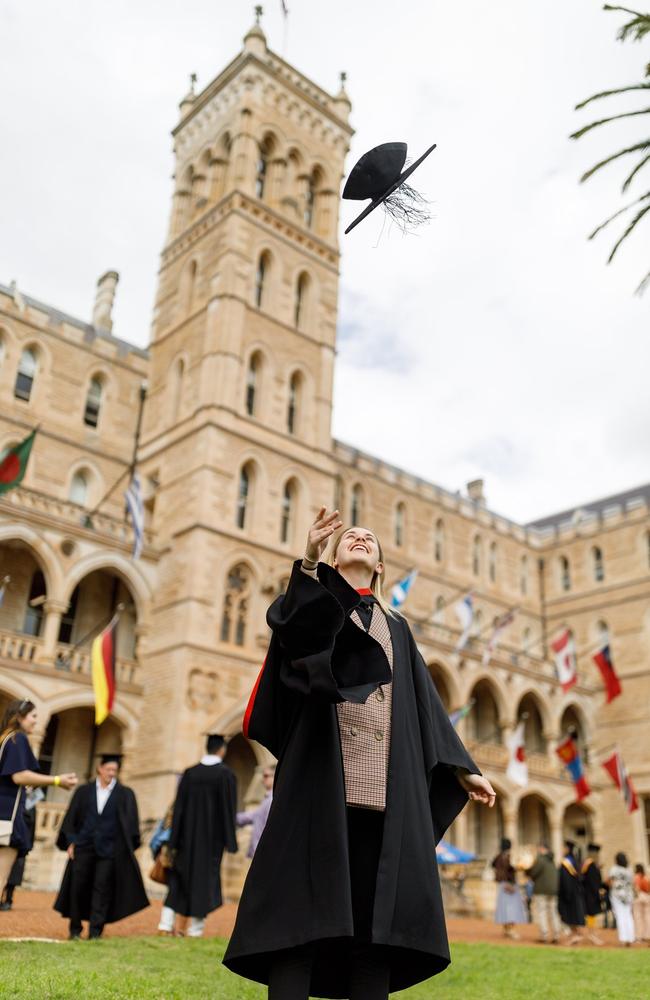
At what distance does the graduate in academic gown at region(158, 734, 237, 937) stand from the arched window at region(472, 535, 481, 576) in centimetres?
2824

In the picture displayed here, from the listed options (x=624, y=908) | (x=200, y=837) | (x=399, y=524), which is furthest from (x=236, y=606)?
(x=200, y=837)

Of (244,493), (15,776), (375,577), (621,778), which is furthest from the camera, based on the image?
(621,778)

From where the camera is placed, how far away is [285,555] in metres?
24.4

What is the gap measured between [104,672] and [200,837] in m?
9.11

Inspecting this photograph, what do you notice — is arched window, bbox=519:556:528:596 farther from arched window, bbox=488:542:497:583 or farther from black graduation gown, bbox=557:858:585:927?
black graduation gown, bbox=557:858:585:927

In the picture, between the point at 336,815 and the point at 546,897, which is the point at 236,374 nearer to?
the point at 546,897

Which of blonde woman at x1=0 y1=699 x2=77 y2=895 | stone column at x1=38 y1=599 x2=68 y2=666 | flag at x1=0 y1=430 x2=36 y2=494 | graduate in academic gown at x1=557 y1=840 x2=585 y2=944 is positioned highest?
flag at x1=0 y1=430 x2=36 y2=494

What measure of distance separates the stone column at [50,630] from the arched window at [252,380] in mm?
7718

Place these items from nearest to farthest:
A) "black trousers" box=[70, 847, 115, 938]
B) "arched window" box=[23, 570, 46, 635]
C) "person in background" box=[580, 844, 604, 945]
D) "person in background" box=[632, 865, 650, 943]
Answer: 1. "black trousers" box=[70, 847, 115, 938]
2. "person in background" box=[580, 844, 604, 945]
3. "person in background" box=[632, 865, 650, 943]
4. "arched window" box=[23, 570, 46, 635]

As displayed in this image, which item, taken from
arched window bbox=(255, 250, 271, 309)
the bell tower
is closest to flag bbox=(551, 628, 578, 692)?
the bell tower

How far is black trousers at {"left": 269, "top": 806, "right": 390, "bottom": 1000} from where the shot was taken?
9.87 feet

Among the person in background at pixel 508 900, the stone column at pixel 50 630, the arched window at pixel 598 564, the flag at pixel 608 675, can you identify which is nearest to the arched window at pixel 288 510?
the stone column at pixel 50 630

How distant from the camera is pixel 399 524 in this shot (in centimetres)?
3406

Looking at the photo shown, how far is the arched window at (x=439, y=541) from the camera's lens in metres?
35.3
